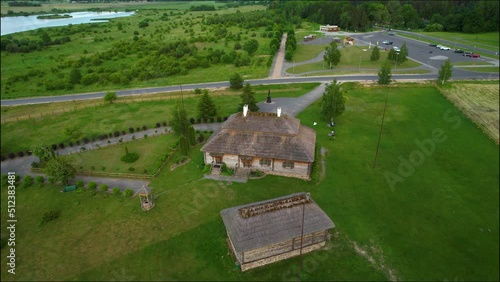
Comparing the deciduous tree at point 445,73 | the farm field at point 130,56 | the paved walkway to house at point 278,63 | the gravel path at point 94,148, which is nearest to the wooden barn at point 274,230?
the gravel path at point 94,148

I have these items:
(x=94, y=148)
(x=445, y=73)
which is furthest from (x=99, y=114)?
Result: (x=445, y=73)

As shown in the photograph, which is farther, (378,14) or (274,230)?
(378,14)

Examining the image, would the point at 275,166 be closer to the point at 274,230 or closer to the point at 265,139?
the point at 265,139

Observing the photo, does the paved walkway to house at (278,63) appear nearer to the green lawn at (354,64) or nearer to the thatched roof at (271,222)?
the green lawn at (354,64)

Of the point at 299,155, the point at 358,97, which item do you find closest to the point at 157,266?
the point at 299,155

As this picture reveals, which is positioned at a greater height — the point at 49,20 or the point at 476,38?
the point at 476,38

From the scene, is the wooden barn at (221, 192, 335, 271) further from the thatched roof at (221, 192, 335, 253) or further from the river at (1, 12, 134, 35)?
the river at (1, 12, 134, 35)

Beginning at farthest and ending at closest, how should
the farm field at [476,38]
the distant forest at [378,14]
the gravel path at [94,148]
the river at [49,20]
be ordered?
the distant forest at [378,14] → the river at [49,20] → the gravel path at [94,148] → the farm field at [476,38]
